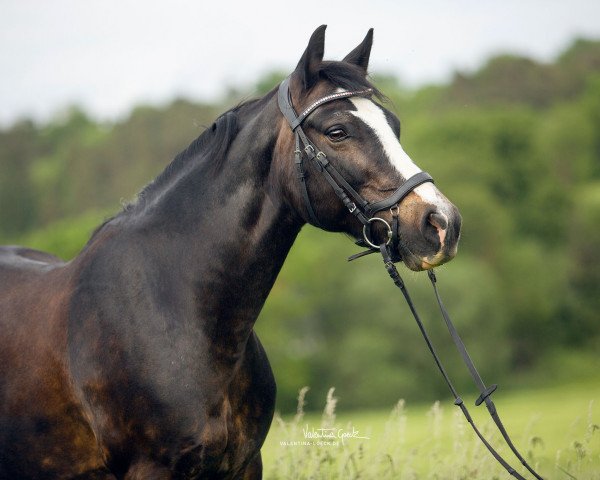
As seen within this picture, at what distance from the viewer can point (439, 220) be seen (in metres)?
4.30

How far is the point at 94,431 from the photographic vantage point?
462 centimetres

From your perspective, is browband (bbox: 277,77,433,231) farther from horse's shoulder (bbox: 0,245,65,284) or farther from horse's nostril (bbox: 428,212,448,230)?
horse's shoulder (bbox: 0,245,65,284)

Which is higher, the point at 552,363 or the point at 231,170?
the point at 231,170

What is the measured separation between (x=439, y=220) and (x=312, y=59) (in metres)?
1.22

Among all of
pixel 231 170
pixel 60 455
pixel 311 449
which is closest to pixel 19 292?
pixel 60 455

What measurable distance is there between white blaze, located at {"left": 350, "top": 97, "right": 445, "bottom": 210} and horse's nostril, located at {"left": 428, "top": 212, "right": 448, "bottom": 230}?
5cm

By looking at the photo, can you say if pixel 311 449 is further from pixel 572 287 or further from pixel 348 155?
pixel 572 287

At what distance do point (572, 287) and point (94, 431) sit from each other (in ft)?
170

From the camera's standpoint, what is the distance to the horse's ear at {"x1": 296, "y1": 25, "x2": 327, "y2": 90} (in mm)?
4692

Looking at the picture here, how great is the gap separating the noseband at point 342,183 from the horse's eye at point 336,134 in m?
0.10

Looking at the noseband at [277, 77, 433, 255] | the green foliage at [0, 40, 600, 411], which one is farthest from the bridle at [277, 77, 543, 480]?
the green foliage at [0, 40, 600, 411]

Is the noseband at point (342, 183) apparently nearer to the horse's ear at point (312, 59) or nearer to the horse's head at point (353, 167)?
the horse's head at point (353, 167)

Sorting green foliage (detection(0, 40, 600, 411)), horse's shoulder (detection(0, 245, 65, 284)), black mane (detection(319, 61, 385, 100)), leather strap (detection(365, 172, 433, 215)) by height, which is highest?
black mane (detection(319, 61, 385, 100))

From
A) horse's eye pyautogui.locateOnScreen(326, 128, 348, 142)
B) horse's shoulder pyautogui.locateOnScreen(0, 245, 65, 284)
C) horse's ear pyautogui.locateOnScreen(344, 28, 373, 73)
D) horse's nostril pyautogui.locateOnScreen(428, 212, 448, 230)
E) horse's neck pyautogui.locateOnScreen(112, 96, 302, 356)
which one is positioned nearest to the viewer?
horse's nostril pyautogui.locateOnScreen(428, 212, 448, 230)
